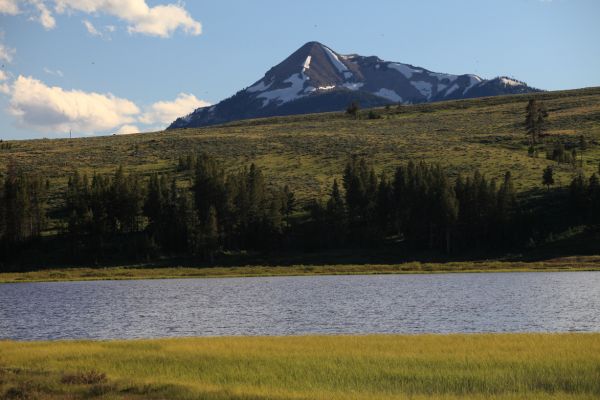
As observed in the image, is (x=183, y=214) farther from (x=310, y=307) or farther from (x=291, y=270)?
(x=310, y=307)

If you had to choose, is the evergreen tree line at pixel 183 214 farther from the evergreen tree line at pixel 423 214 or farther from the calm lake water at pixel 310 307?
the calm lake water at pixel 310 307

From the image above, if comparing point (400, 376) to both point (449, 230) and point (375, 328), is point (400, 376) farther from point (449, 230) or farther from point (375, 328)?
point (449, 230)

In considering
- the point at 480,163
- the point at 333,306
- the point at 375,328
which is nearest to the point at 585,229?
the point at 480,163

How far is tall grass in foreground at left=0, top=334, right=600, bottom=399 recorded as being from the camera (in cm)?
2673

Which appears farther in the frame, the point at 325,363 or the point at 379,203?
the point at 379,203

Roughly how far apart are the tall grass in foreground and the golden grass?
223 feet

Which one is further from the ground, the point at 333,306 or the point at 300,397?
the point at 300,397

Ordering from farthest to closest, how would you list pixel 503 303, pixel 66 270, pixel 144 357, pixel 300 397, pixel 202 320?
1. pixel 66 270
2. pixel 503 303
3. pixel 202 320
4. pixel 144 357
5. pixel 300 397

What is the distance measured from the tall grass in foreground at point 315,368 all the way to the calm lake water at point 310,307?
27.6ft

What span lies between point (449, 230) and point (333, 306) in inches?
2588

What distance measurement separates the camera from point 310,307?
201ft

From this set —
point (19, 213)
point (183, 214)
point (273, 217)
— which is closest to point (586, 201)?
point (273, 217)

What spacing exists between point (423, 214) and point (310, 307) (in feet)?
222

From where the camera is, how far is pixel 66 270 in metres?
118
